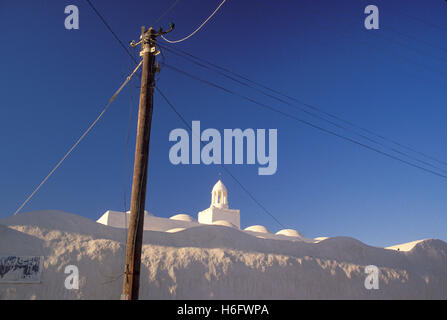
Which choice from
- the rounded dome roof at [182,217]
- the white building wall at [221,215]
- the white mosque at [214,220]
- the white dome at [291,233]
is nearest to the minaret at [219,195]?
the white mosque at [214,220]

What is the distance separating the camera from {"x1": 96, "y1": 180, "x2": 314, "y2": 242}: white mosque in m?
32.4

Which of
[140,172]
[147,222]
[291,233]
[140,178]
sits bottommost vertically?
[140,178]

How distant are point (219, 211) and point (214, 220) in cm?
149

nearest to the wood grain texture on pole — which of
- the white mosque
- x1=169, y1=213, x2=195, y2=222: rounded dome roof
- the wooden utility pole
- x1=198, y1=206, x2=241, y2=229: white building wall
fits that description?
the wooden utility pole

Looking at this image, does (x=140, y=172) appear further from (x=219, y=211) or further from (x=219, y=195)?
(x=219, y=195)

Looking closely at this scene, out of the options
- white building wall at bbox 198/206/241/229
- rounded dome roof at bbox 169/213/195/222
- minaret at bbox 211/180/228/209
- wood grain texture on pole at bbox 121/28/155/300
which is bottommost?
wood grain texture on pole at bbox 121/28/155/300

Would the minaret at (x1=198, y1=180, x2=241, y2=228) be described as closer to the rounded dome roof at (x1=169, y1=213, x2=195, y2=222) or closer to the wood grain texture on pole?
the rounded dome roof at (x1=169, y1=213, x2=195, y2=222)

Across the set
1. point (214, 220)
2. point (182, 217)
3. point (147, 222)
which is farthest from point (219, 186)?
point (147, 222)

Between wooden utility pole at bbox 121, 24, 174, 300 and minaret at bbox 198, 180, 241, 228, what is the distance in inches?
1269

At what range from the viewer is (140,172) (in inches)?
311
